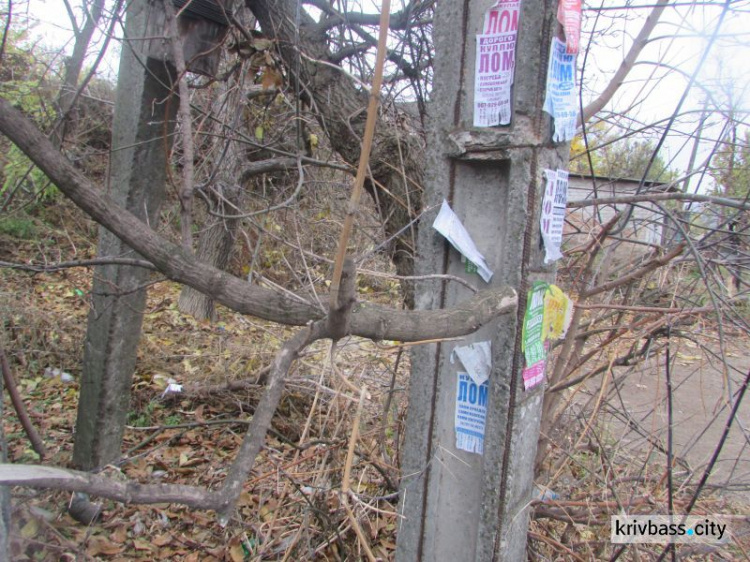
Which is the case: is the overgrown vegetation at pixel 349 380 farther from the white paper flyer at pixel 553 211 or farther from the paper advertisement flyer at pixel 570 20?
the paper advertisement flyer at pixel 570 20

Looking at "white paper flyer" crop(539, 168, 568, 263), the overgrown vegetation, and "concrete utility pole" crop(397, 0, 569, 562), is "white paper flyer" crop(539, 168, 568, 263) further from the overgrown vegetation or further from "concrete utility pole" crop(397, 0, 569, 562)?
the overgrown vegetation

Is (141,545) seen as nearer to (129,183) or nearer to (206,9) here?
(129,183)

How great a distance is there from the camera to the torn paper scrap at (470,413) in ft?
5.93

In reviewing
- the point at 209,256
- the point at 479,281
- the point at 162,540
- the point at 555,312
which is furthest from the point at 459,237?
the point at 209,256

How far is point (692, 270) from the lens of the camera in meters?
2.80

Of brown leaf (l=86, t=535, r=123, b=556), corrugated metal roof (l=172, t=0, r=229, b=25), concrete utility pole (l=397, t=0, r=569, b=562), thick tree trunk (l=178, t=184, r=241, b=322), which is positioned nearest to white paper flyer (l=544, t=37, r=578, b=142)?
concrete utility pole (l=397, t=0, r=569, b=562)

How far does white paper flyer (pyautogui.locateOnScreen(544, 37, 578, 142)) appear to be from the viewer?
1.64 metres

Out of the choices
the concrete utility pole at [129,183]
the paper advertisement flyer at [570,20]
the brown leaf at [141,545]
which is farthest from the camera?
the concrete utility pole at [129,183]

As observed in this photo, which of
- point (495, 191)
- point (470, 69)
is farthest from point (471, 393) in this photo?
point (470, 69)

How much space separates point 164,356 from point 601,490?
385 cm
